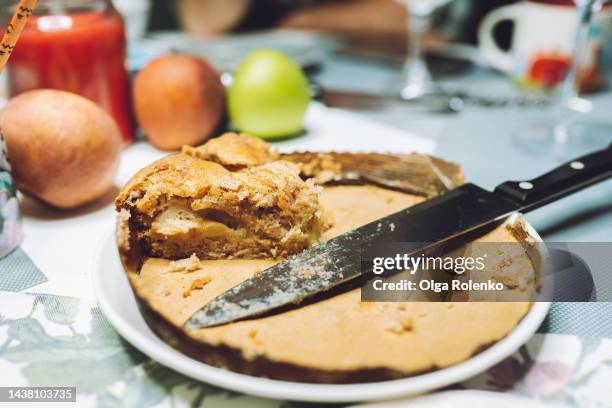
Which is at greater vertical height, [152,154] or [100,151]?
[100,151]

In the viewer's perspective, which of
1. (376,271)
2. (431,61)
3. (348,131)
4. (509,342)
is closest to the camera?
(509,342)

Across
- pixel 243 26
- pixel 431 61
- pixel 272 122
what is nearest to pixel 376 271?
pixel 272 122

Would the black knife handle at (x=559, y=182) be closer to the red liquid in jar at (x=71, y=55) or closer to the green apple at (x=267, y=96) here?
the green apple at (x=267, y=96)

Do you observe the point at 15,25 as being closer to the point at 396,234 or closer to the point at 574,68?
the point at 396,234

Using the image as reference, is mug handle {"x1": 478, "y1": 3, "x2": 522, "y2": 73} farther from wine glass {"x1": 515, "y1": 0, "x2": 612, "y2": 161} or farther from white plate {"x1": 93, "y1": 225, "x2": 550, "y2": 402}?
white plate {"x1": 93, "y1": 225, "x2": 550, "y2": 402}

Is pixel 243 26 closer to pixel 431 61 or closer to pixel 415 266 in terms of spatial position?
pixel 431 61

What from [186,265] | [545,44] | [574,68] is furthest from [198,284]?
[545,44]

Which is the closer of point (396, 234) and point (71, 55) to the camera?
point (396, 234)
